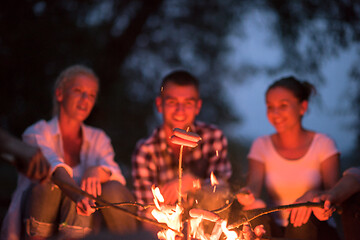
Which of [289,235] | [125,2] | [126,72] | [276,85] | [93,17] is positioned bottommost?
[289,235]

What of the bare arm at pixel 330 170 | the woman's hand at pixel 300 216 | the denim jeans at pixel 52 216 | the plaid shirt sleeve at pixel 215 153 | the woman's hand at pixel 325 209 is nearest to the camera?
the woman's hand at pixel 325 209

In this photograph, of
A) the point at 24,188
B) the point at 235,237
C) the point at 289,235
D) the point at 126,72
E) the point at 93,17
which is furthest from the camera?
the point at 126,72

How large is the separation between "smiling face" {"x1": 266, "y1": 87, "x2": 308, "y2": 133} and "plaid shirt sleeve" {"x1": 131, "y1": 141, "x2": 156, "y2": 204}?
42.9 inches

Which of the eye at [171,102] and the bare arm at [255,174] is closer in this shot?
the bare arm at [255,174]

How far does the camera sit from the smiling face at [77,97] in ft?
9.66

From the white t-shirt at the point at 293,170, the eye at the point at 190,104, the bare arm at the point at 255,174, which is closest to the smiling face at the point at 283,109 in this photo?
the white t-shirt at the point at 293,170

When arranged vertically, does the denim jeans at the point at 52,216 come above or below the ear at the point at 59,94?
below

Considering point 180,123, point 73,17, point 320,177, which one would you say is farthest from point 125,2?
point 320,177

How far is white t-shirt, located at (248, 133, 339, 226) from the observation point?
9.00 feet

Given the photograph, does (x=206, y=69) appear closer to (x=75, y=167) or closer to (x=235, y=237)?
(x=75, y=167)

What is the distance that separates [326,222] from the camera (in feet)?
7.75

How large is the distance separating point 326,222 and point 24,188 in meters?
2.15

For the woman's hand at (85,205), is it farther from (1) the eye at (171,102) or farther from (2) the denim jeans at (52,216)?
(1) the eye at (171,102)

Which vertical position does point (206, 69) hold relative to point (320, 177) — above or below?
above
